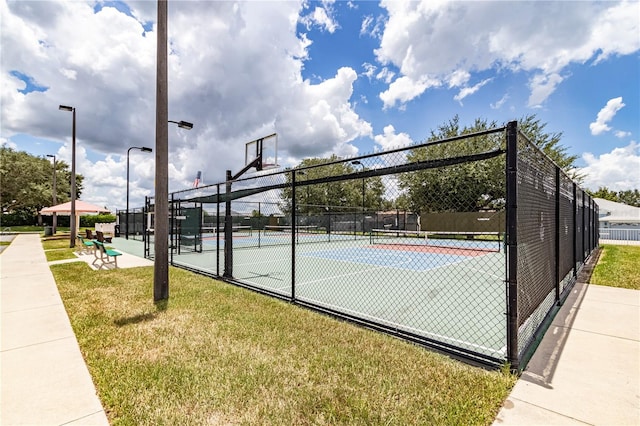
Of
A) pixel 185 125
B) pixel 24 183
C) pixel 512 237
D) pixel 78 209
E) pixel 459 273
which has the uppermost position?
pixel 24 183

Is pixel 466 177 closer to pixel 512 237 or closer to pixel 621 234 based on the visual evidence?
pixel 621 234

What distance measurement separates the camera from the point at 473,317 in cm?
469

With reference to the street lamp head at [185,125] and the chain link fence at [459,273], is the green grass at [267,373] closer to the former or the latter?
the chain link fence at [459,273]

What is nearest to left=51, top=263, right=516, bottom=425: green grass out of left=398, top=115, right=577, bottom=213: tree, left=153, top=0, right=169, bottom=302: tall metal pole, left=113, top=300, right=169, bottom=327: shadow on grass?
left=113, top=300, right=169, bottom=327: shadow on grass

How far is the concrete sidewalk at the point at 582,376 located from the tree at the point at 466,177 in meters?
13.9

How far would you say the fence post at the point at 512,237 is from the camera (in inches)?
110

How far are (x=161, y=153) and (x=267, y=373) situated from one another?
446 cm

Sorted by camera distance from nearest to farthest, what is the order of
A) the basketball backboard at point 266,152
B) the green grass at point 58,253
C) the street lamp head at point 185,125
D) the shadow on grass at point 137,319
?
the shadow on grass at point 137,319 → the street lamp head at point 185,125 → the green grass at point 58,253 → the basketball backboard at point 266,152

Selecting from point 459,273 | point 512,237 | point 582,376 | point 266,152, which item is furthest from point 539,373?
point 266,152

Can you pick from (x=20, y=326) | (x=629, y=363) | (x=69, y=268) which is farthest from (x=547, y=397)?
(x=69, y=268)

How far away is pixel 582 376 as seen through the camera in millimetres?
2795

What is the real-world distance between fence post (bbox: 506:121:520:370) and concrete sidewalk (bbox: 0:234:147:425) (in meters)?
3.51

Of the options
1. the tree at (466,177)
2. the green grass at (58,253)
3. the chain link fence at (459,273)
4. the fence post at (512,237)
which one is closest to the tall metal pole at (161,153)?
the chain link fence at (459,273)

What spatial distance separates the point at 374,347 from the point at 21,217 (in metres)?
53.4
